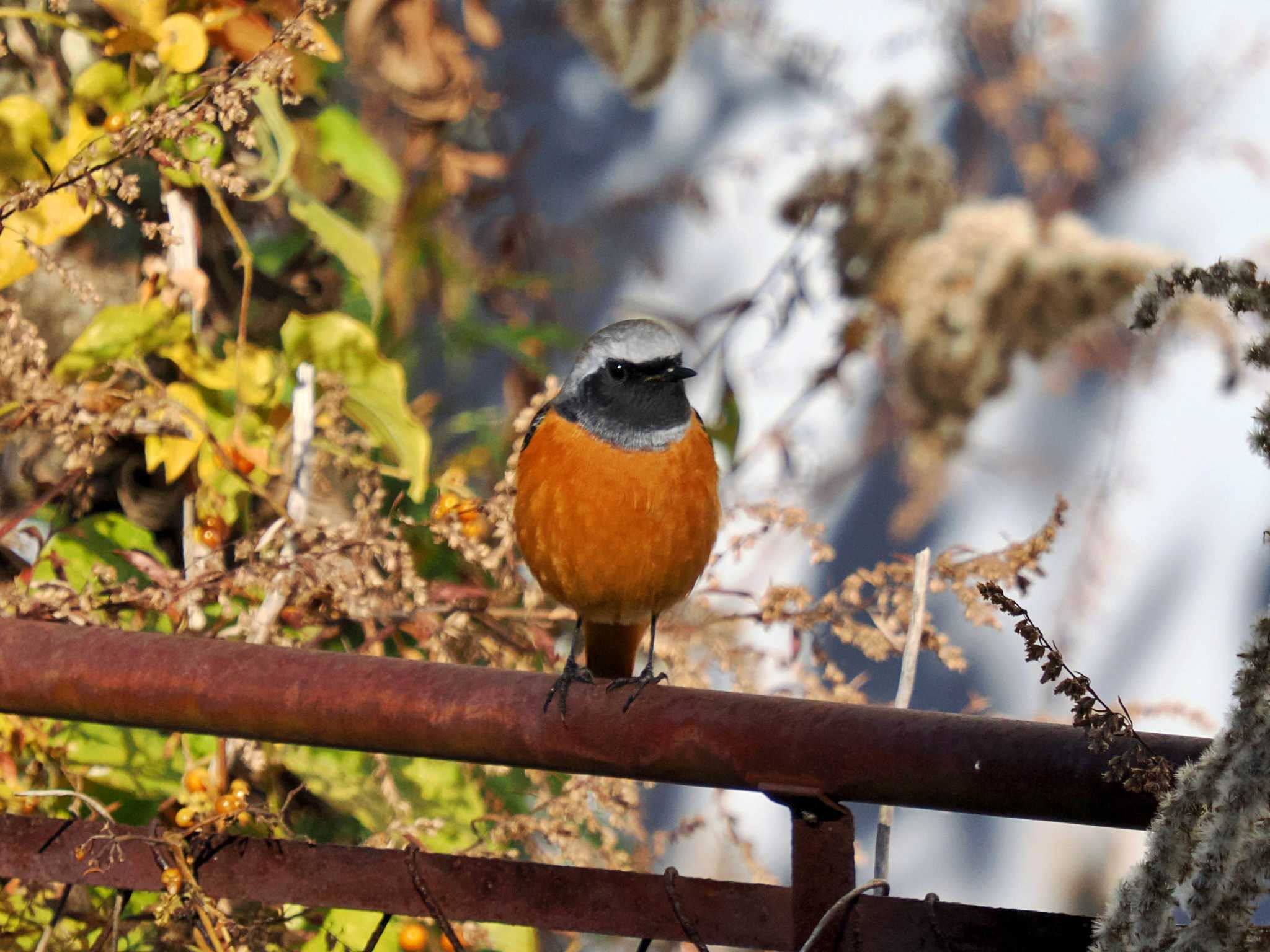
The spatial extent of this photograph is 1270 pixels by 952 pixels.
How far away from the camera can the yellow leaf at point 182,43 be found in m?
2.04

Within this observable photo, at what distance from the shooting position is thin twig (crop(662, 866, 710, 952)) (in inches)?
43.7

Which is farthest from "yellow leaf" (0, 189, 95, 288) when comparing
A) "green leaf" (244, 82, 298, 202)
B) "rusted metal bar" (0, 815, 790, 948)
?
"rusted metal bar" (0, 815, 790, 948)

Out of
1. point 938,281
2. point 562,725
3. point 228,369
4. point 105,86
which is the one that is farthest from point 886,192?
point 562,725

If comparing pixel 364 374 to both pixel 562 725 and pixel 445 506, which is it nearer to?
pixel 445 506

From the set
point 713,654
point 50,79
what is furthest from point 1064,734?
point 50,79

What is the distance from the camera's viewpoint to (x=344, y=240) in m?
2.25

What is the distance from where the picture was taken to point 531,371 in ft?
9.66

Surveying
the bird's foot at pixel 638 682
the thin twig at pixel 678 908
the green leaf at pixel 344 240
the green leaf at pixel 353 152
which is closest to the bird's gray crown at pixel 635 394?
the bird's foot at pixel 638 682

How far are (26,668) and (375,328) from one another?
136 cm

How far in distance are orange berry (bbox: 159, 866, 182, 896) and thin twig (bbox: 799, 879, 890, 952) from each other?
62 cm

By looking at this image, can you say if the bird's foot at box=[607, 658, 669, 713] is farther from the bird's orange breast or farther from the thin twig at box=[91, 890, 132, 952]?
the thin twig at box=[91, 890, 132, 952]

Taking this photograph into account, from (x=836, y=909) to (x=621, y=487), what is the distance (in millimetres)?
958

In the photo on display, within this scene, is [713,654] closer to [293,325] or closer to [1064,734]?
[293,325]

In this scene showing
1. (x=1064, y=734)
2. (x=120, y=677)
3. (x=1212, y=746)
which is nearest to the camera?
(x=1212, y=746)
